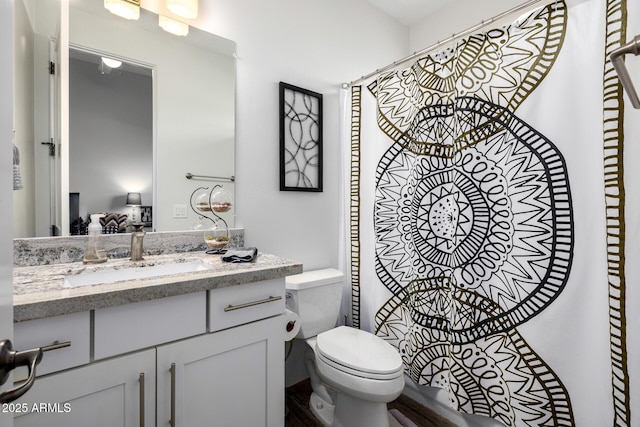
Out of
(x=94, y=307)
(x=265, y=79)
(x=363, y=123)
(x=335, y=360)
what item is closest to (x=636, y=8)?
(x=363, y=123)

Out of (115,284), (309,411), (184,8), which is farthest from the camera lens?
(309,411)

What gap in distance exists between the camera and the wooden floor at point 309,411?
1.67 meters

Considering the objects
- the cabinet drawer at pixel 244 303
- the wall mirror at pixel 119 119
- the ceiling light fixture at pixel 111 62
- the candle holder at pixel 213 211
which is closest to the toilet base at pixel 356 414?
the cabinet drawer at pixel 244 303

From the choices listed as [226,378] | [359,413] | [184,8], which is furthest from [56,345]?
[184,8]

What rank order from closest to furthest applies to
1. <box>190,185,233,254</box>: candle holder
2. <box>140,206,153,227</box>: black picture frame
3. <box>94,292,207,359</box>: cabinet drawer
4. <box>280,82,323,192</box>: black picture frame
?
<box>94,292,207,359</box>: cabinet drawer
<box>140,206,153,227</box>: black picture frame
<box>190,185,233,254</box>: candle holder
<box>280,82,323,192</box>: black picture frame

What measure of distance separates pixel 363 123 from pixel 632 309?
1515mm

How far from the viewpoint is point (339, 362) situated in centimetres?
136

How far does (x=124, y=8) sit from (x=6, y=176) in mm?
1285

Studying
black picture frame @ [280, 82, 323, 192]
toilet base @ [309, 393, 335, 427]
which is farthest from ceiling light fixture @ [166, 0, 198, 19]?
toilet base @ [309, 393, 335, 427]

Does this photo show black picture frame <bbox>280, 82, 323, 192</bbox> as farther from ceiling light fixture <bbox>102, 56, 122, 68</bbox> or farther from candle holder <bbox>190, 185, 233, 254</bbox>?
ceiling light fixture <bbox>102, 56, 122, 68</bbox>

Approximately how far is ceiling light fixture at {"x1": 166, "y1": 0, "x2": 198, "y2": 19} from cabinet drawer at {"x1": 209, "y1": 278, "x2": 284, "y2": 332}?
1.34 m

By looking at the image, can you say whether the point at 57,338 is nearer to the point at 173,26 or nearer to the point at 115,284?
the point at 115,284

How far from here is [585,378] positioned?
1142mm

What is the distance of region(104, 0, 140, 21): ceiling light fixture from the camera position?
1.34 m
